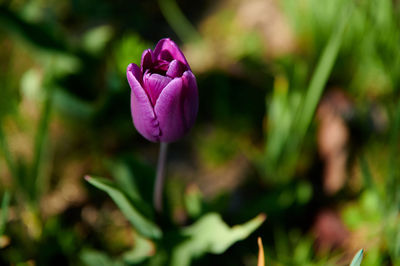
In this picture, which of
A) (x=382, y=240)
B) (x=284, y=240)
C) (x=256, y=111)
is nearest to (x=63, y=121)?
→ (x=256, y=111)

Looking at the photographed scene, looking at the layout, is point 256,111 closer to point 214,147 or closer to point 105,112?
point 214,147

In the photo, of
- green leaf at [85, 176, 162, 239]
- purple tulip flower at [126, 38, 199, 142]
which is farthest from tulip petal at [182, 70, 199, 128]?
green leaf at [85, 176, 162, 239]

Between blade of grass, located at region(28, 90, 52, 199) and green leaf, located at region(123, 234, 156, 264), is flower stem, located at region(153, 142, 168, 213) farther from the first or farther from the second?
blade of grass, located at region(28, 90, 52, 199)

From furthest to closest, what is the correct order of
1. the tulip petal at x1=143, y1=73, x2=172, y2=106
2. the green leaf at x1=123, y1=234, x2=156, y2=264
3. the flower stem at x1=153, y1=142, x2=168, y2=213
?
the green leaf at x1=123, y1=234, x2=156, y2=264 < the flower stem at x1=153, y1=142, x2=168, y2=213 < the tulip petal at x1=143, y1=73, x2=172, y2=106

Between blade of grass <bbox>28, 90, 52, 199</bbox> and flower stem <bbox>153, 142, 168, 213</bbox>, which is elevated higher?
blade of grass <bbox>28, 90, 52, 199</bbox>

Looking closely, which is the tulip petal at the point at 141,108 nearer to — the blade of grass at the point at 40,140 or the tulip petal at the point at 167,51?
the tulip petal at the point at 167,51

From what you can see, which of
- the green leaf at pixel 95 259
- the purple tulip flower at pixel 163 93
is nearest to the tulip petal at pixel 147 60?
the purple tulip flower at pixel 163 93

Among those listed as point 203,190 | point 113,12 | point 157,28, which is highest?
point 113,12
